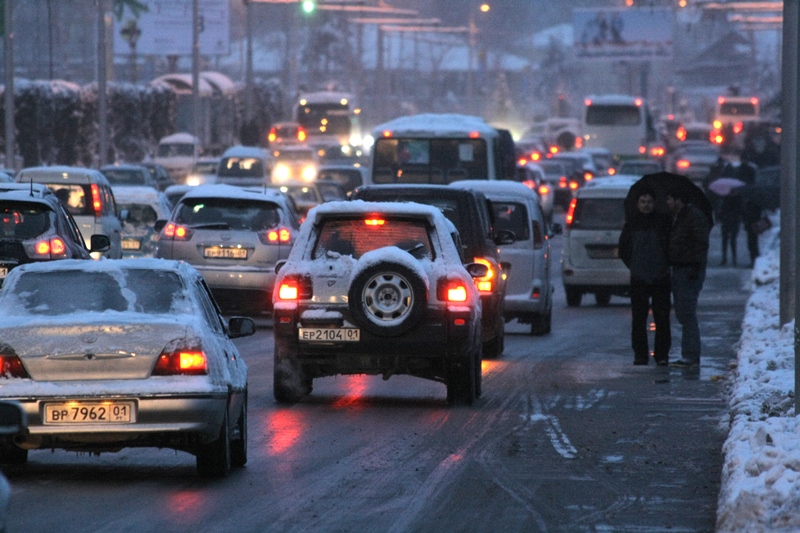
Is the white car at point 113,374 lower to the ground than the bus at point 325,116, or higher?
lower

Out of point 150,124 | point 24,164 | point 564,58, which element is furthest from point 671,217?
point 564,58

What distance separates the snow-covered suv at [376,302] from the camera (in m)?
13.1

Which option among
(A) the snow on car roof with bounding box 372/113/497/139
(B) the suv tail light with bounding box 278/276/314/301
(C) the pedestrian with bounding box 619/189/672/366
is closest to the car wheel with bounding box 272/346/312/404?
(B) the suv tail light with bounding box 278/276/314/301

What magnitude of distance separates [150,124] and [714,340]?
50.8 meters

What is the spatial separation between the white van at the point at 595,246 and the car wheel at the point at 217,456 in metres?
16.7

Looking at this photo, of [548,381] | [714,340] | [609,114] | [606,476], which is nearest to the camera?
[606,476]

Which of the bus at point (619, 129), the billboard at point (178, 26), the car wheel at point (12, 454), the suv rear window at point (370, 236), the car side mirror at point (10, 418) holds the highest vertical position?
the billboard at point (178, 26)

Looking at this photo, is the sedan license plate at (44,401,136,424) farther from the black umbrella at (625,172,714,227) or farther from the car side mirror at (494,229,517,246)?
the car side mirror at (494,229,517,246)

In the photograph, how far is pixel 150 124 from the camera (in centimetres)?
6944

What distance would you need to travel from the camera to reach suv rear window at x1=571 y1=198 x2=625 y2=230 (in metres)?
26.6

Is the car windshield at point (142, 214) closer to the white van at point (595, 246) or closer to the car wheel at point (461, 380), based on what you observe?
the white van at point (595, 246)

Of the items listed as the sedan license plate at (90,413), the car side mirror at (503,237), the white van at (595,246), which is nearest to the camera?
the sedan license plate at (90,413)

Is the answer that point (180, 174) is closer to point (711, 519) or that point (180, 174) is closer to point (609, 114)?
point (609, 114)

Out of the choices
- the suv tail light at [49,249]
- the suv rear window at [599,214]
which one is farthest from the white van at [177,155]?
the suv tail light at [49,249]
